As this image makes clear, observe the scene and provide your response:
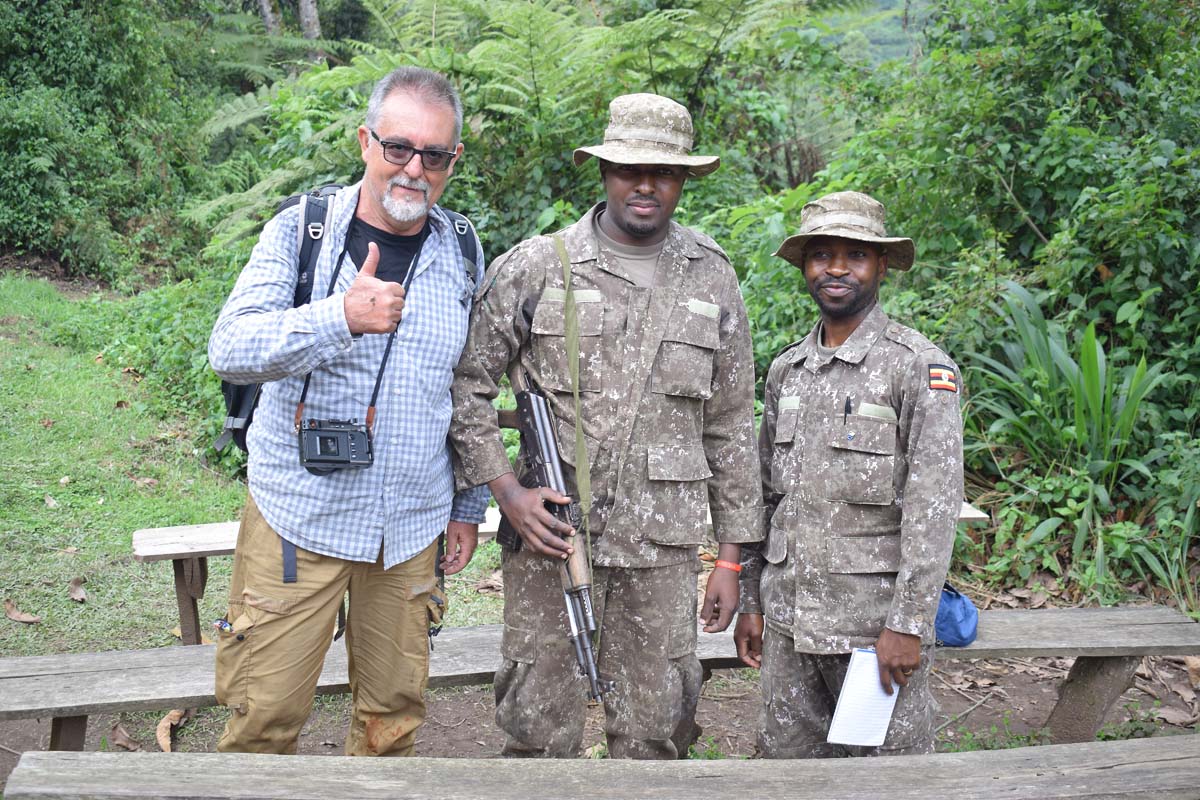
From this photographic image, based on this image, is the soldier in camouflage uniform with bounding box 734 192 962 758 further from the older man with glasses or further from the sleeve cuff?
the older man with glasses

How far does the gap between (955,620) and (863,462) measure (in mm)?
987

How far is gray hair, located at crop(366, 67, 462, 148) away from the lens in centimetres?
286

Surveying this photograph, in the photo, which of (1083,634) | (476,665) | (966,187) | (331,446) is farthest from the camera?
(966,187)

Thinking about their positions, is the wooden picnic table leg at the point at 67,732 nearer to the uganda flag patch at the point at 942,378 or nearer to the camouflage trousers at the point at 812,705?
the camouflage trousers at the point at 812,705

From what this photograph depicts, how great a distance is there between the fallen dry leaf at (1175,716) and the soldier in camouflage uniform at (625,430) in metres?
2.50

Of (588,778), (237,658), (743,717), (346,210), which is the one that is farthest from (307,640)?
(743,717)

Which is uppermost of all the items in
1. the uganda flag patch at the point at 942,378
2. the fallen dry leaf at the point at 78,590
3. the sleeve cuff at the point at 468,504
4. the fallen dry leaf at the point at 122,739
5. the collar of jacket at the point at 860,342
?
the collar of jacket at the point at 860,342

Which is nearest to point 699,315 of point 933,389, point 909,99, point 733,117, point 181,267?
point 933,389

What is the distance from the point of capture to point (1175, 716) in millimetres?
4500

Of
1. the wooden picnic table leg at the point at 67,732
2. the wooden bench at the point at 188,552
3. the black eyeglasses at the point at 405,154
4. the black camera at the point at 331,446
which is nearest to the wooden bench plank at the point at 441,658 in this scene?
the wooden picnic table leg at the point at 67,732

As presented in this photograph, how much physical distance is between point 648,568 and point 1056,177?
14.4 ft

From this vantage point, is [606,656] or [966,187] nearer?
[606,656]

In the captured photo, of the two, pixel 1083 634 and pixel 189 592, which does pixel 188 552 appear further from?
pixel 1083 634

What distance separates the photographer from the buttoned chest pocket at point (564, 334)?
3.01 metres
